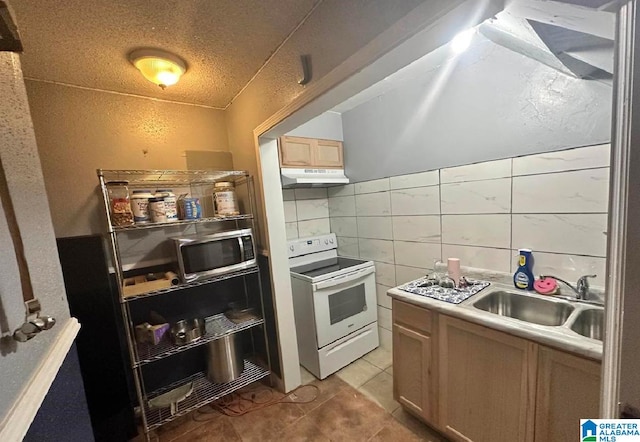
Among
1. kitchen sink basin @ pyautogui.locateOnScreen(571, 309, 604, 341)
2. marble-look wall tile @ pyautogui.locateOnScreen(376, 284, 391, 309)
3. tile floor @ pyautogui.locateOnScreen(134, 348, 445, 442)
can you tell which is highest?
kitchen sink basin @ pyautogui.locateOnScreen(571, 309, 604, 341)

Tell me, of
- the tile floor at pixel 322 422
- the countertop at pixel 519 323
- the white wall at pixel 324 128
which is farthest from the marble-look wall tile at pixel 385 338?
the white wall at pixel 324 128

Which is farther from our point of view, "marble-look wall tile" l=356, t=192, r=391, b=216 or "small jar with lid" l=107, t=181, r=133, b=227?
"marble-look wall tile" l=356, t=192, r=391, b=216

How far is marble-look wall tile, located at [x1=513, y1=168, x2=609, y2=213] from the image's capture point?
4.04ft

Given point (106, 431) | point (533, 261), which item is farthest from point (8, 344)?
point (533, 261)

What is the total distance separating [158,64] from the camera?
137 centimetres

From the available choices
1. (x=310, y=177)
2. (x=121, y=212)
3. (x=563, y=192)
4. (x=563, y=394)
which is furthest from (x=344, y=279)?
(x=121, y=212)

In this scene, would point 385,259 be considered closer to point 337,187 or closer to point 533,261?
point 337,187

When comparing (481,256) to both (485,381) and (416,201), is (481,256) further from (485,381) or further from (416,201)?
(485,381)

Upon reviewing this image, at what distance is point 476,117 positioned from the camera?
1646 millimetres

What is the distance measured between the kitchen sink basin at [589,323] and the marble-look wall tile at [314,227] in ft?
6.54

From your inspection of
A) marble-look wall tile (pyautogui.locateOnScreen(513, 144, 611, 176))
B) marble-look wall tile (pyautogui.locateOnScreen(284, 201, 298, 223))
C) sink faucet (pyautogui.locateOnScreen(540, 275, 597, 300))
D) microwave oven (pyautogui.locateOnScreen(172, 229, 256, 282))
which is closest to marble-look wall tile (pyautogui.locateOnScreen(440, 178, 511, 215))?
marble-look wall tile (pyautogui.locateOnScreen(513, 144, 611, 176))

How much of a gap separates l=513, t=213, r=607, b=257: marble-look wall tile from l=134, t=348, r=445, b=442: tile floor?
1.27m

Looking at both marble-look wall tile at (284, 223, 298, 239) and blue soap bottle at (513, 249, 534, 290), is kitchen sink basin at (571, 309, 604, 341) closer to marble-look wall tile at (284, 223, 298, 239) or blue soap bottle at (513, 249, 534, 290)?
blue soap bottle at (513, 249, 534, 290)

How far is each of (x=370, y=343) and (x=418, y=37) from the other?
234 cm
